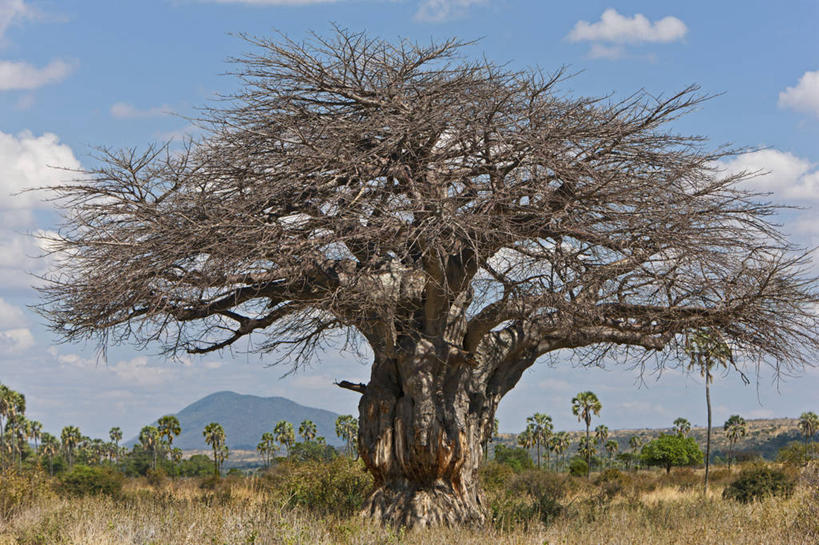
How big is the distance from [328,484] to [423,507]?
20.2 ft

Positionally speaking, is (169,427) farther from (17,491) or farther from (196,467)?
(17,491)

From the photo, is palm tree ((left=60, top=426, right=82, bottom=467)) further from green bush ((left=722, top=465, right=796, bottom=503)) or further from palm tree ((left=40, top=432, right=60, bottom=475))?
green bush ((left=722, top=465, right=796, bottom=503))

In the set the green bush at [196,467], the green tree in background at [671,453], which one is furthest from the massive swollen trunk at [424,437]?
the green bush at [196,467]

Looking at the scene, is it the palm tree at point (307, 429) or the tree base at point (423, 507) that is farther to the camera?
the palm tree at point (307, 429)

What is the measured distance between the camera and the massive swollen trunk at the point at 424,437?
530 inches

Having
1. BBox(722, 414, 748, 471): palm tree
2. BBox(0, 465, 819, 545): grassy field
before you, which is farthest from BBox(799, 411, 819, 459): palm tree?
BBox(0, 465, 819, 545): grassy field

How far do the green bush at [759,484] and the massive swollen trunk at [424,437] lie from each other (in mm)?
11933

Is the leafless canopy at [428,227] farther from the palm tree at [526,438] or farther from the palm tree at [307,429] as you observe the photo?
the palm tree at [526,438]

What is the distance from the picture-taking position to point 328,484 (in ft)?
62.4

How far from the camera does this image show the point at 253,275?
12.6 metres

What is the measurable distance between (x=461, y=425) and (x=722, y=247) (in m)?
5.20

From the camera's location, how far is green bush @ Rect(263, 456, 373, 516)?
17828mm

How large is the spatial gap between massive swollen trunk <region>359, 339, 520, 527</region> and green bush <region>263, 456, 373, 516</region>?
3629 millimetres

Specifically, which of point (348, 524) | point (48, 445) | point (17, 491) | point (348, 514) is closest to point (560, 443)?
point (48, 445)
